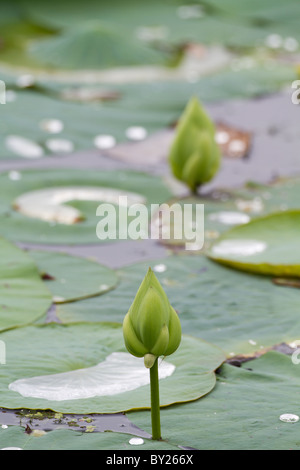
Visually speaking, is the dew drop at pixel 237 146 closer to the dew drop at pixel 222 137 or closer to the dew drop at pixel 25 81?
the dew drop at pixel 222 137

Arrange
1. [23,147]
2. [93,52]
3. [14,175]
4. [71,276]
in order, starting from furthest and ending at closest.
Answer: [93,52] → [23,147] → [14,175] → [71,276]

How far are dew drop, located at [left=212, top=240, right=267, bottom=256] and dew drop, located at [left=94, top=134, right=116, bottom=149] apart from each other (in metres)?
0.87

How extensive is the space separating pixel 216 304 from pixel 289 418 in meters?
0.45

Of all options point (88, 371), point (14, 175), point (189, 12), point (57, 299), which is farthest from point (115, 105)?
point (88, 371)

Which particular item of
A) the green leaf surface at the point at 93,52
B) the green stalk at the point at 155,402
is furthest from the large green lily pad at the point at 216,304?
the green leaf surface at the point at 93,52

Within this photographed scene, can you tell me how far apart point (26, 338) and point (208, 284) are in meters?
0.43

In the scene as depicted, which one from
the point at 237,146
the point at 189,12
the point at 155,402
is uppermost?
the point at 155,402

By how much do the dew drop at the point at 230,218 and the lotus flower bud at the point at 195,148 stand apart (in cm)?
15

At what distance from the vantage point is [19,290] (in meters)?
1.48

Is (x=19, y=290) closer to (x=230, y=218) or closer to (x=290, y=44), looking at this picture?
(x=230, y=218)

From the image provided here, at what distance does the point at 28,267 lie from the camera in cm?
156

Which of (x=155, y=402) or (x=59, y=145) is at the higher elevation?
(x=155, y=402)

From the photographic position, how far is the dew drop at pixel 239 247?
5.59 ft

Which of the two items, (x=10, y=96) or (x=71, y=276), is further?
(x=10, y=96)
